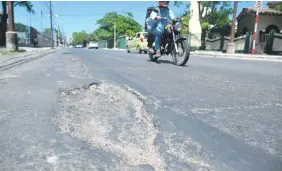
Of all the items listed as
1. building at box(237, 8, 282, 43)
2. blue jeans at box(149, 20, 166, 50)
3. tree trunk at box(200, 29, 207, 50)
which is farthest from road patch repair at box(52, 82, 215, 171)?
tree trunk at box(200, 29, 207, 50)

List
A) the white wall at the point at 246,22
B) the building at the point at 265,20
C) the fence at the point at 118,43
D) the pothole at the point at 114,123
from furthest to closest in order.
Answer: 1. the fence at the point at 118,43
2. the white wall at the point at 246,22
3. the building at the point at 265,20
4. the pothole at the point at 114,123

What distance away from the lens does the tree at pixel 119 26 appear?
6253cm

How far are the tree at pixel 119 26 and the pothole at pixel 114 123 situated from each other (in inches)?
2284

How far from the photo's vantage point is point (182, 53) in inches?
262

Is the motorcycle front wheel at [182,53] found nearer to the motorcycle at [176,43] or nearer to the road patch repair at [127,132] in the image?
the motorcycle at [176,43]

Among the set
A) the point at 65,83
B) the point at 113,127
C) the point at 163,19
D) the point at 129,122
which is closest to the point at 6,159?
the point at 113,127

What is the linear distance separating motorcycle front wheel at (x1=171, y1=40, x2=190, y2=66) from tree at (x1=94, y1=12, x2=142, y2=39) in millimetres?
53935

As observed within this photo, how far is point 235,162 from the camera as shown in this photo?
4.71ft

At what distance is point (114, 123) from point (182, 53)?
4895 millimetres

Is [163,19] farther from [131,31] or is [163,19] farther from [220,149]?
[131,31]

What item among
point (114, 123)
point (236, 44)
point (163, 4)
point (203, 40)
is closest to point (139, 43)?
point (236, 44)

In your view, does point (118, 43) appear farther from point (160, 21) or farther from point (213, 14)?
point (160, 21)

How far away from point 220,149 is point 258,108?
1.16 metres

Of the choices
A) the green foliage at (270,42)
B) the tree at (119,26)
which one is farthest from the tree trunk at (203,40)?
the tree at (119,26)
